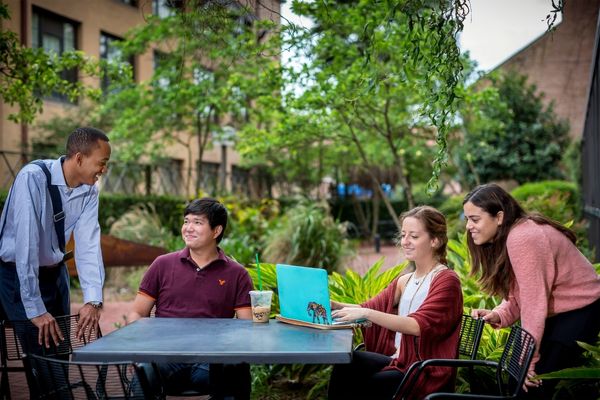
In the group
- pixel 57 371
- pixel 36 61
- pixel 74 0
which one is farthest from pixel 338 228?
pixel 74 0

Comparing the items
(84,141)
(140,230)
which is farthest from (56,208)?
(140,230)

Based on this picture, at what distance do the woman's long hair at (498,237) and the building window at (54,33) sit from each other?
1899cm

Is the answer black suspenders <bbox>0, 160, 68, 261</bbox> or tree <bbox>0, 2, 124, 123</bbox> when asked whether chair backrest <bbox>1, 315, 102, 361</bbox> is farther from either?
tree <bbox>0, 2, 124, 123</bbox>

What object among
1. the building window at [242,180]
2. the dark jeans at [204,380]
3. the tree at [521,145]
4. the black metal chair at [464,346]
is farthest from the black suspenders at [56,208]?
the building window at [242,180]

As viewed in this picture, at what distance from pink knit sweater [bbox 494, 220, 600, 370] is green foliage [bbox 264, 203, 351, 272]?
7.01m

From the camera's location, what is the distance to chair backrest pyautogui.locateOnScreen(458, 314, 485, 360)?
13.2 feet

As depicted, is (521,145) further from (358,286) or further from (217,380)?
(217,380)

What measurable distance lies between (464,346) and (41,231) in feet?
8.45

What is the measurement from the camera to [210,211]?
441cm

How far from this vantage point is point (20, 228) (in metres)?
3.99

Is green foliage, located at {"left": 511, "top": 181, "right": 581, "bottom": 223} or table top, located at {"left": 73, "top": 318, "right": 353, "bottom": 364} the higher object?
green foliage, located at {"left": 511, "top": 181, "right": 581, "bottom": 223}

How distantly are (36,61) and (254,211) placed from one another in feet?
25.8

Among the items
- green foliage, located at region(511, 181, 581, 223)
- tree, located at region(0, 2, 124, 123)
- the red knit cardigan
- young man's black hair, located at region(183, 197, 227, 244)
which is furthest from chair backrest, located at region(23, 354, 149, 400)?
green foliage, located at region(511, 181, 581, 223)

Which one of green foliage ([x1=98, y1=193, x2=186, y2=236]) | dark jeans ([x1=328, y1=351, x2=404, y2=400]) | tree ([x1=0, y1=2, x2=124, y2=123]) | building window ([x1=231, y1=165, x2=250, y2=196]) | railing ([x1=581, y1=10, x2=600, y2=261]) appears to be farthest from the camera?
building window ([x1=231, y1=165, x2=250, y2=196])
